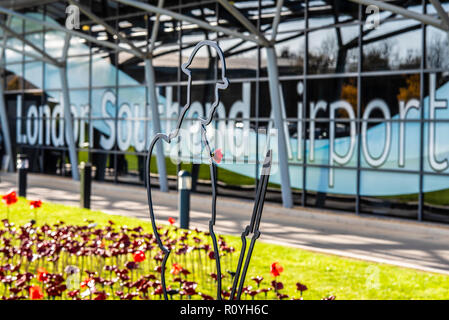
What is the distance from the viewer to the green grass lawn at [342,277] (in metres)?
6.88

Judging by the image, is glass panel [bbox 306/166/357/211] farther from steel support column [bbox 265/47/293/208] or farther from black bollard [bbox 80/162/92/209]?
black bollard [bbox 80/162/92/209]

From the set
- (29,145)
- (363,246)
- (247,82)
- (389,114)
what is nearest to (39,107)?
(29,145)

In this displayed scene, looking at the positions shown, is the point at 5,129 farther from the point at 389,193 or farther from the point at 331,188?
the point at 389,193

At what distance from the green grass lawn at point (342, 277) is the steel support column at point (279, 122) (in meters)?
4.29

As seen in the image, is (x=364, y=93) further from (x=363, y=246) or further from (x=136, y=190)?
(x=136, y=190)

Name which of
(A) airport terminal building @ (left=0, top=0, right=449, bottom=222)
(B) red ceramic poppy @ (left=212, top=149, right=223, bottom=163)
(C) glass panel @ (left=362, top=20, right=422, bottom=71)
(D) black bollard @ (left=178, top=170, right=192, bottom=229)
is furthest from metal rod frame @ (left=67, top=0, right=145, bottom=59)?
(B) red ceramic poppy @ (left=212, top=149, right=223, bottom=163)

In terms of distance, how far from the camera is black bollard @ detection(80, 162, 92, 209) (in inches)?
519

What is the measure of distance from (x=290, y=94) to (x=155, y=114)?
4090mm

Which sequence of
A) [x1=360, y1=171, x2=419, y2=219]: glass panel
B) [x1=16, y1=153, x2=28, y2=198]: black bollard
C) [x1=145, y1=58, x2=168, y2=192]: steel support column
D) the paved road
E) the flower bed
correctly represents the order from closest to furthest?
the flower bed
the paved road
[x1=360, y1=171, x2=419, y2=219]: glass panel
[x1=16, y1=153, x2=28, y2=198]: black bollard
[x1=145, y1=58, x2=168, y2=192]: steel support column

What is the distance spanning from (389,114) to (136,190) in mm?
7770

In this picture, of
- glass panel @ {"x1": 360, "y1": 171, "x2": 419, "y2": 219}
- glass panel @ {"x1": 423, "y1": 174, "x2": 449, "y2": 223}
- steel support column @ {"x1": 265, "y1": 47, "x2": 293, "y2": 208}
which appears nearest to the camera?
glass panel @ {"x1": 423, "y1": 174, "x2": 449, "y2": 223}

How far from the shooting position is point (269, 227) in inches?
478

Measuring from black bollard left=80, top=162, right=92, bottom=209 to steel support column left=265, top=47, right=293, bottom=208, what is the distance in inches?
159

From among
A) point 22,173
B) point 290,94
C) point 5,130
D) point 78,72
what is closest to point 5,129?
point 5,130
